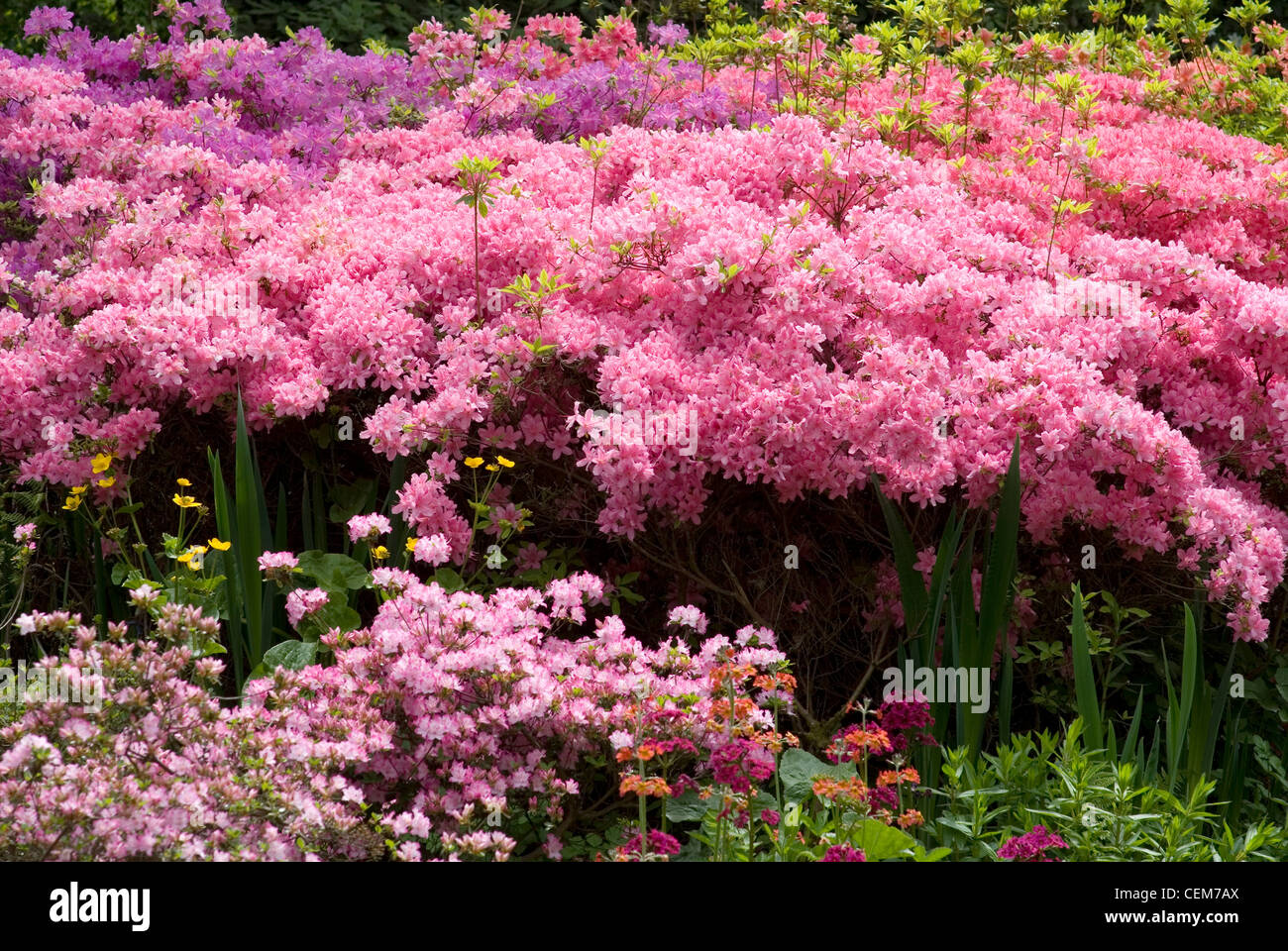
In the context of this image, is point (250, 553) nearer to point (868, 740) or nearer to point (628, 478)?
point (628, 478)

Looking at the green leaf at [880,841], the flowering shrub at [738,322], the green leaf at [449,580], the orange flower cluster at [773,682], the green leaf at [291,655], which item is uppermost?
the flowering shrub at [738,322]

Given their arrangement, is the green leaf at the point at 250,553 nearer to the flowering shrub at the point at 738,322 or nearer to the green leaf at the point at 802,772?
the flowering shrub at the point at 738,322

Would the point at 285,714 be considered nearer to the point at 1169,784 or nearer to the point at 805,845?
the point at 805,845

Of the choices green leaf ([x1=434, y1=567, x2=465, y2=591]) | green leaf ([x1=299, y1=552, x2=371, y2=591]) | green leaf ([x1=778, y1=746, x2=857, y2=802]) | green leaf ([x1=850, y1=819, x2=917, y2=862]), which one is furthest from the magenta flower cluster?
green leaf ([x1=299, y1=552, x2=371, y2=591])

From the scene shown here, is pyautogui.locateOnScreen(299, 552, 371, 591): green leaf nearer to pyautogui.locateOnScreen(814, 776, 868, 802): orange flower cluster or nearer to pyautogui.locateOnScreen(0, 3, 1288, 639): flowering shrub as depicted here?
pyautogui.locateOnScreen(0, 3, 1288, 639): flowering shrub

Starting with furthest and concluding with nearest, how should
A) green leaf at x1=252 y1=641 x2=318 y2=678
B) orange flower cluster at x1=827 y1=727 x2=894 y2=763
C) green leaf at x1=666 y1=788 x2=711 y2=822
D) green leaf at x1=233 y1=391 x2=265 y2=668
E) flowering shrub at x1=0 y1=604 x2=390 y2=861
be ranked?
green leaf at x1=233 y1=391 x2=265 y2=668, green leaf at x1=252 y1=641 x2=318 y2=678, green leaf at x1=666 y1=788 x2=711 y2=822, orange flower cluster at x1=827 y1=727 x2=894 y2=763, flowering shrub at x1=0 y1=604 x2=390 y2=861

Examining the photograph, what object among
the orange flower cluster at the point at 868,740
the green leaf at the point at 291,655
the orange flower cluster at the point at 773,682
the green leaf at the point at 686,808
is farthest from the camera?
the green leaf at the point at 291,655

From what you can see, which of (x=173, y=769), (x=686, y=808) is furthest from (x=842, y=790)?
(x=173, y=769)

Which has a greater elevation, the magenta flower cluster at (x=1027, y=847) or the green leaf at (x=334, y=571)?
the green leaf at (x=334, y=571)

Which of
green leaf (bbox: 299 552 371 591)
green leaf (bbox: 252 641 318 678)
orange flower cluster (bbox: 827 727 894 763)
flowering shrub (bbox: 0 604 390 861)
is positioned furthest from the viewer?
green leaf (bbox: 299 552 371 591)

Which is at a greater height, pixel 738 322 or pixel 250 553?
pixel 738 322

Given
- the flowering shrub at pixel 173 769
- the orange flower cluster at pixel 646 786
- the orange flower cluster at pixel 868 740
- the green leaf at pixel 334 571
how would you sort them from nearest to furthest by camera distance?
the flowering shrub at pixel 173 769, the orange flower cluster at pixel 646 786, the orange flower cluster at pixel 868 740, the green leaf at pixel 334 571

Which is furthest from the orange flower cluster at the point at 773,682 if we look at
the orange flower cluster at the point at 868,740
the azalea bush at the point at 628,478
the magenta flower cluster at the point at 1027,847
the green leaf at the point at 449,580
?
the green leaf at the point at 449,580

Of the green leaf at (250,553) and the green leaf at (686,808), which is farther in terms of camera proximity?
the green leaf at (250,553)
